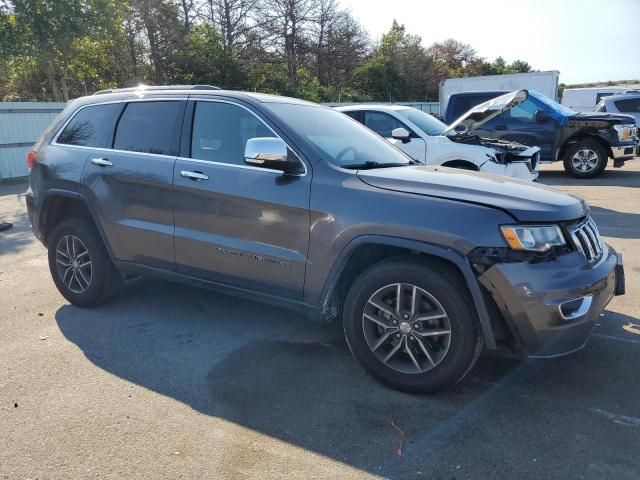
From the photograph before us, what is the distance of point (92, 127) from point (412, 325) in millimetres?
3296

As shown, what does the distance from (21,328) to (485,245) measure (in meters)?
3.72

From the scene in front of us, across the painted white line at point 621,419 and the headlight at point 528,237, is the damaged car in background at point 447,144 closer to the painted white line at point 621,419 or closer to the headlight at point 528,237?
the headlight at point 528,237

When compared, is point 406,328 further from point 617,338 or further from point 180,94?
point 180,94

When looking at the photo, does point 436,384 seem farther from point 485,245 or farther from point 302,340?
point 302,340

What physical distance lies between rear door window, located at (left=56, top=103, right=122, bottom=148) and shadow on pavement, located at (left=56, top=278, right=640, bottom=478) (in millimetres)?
1548

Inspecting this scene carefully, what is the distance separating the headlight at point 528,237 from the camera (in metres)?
2.78

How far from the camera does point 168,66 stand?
989 inches

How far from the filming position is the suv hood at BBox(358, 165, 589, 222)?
2.88 m

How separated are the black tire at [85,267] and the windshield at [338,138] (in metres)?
2.03

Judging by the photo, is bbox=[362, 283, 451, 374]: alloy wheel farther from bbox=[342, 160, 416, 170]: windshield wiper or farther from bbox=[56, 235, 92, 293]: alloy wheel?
bbox=[56, 235, 92, 293]: alloy wheel

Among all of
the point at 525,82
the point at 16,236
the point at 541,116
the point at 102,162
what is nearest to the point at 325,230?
the point at 102,162

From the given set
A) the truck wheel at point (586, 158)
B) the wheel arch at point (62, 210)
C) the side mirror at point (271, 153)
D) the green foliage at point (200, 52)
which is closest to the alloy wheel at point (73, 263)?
the wheel arch at point (62, 210)

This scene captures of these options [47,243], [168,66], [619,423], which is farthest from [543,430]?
[168,66]

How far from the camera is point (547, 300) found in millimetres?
2758
